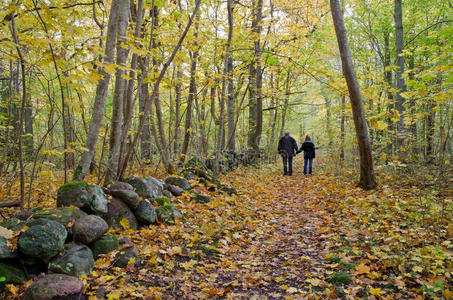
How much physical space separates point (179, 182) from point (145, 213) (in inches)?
91.9

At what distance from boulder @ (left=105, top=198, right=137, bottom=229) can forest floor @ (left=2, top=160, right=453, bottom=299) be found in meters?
0.30

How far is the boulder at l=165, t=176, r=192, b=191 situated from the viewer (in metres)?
7.05

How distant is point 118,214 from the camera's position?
4.52m

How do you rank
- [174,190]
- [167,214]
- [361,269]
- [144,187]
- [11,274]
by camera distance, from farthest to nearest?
Answer: [174,190] → [144,187] → [167,214] → [361,269] → [11,274]

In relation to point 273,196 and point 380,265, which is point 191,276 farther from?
point 273,196

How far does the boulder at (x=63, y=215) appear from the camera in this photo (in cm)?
341

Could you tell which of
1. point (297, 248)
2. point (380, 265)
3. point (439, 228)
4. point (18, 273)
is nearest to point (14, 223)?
point (18, 273)

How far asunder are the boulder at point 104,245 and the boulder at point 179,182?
3.27 metres

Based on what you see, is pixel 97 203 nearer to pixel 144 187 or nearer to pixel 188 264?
pixel 144 187

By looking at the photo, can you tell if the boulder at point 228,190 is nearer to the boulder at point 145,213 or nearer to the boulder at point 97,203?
the boulder at point 145,213

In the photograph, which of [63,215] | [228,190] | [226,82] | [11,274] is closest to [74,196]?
[63,215]

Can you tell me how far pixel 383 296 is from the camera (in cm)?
299

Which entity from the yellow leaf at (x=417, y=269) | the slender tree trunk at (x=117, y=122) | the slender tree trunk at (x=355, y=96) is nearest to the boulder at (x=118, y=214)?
the slender tree trunk at (x=117, y=122)

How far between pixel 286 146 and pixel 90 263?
9960 millimetres
